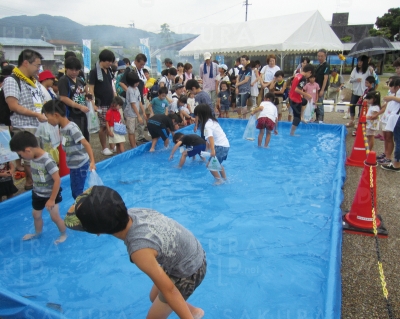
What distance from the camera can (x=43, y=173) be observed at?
310cm

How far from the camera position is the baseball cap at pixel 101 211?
4.65 feet

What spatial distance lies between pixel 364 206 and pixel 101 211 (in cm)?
325

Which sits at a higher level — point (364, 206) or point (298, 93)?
point (298, 93)

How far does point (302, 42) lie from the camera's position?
12711 mm

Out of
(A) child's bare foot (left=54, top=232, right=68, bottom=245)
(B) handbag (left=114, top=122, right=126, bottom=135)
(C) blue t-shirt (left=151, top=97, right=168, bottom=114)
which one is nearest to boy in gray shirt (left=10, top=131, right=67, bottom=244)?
(A) child's bare foot (left=54, top=232, right=68, bottom=245)

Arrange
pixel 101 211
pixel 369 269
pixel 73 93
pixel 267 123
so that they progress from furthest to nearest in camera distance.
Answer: pixel 267 123 → pixel 73 93 → pixel 369 269 → pixel 101 211

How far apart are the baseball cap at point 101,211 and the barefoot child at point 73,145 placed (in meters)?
2.12

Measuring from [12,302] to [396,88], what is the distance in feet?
20.2

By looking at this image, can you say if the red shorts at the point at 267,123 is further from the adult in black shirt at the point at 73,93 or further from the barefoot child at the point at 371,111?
the adult in black shirt at the point at 73,93

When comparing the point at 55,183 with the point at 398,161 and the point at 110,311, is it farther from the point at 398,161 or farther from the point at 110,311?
the point at 398,161

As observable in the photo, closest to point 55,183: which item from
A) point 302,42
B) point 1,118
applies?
point 1,118

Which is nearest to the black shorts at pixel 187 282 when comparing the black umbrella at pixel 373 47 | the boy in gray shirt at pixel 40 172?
the boy in gray shirt at pixel 40 172

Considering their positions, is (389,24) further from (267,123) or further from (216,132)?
(216,132)

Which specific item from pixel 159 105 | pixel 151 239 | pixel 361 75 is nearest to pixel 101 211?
pixel 151 239
